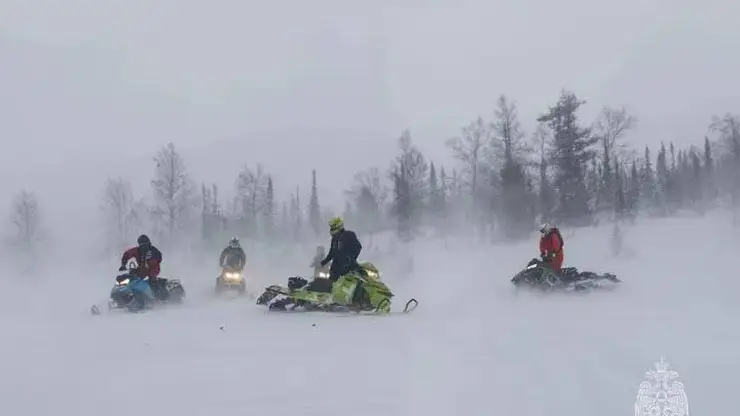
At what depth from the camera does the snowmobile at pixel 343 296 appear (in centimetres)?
1377

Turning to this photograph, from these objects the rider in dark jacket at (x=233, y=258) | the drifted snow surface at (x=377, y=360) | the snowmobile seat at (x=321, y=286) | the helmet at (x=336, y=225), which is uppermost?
the helmet at (x=336, y=225)

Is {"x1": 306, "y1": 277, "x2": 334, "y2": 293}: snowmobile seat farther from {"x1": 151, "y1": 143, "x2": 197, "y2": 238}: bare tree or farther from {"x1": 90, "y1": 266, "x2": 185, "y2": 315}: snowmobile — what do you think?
{"x1": 151, "y1": 143, "x2": 197, "y2": 238}: bare tree

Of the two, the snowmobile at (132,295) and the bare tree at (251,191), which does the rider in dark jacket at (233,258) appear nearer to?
the snowmobile at (132,295)

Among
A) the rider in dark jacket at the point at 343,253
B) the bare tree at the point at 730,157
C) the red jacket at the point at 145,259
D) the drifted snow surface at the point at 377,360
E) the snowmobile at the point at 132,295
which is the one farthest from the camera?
the bare tree at the point at 730,157

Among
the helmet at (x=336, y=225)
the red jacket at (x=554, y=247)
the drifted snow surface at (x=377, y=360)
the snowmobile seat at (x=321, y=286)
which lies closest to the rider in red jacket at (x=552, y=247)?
the red jacket at (x=554, y=247)

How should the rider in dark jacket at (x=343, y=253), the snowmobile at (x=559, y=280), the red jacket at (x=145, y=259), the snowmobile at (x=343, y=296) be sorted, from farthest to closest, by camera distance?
1. the snowmobile at (x=559, y=280)
2. the red jacket at (x=145, y=259)
3. the rider in dark jacket at (x=343, y=253)
4. the snowmobile at (x=343, y=296)

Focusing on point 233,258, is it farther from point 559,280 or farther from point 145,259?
point 559,280

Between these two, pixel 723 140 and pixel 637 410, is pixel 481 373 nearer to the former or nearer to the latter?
pixel 637 410

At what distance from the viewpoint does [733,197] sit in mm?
57031

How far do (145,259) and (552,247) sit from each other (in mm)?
10678

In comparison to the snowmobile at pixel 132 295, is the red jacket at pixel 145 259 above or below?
above

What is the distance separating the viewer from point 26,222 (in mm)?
73625

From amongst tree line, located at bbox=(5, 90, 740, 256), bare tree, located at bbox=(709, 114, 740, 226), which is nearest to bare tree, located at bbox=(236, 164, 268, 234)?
tree line, located at bbox=(5, 90, 740, 256)

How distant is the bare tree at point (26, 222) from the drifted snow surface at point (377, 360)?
64073mm
